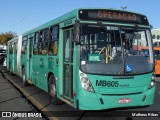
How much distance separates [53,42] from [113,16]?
2568mm

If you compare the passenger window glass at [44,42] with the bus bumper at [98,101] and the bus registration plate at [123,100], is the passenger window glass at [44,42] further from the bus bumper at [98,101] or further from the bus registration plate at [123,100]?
the bus registration plate at [123,100]

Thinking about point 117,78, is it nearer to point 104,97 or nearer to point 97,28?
point 104,97

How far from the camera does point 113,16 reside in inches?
324

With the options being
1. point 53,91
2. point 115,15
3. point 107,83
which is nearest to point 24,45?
point 53,91

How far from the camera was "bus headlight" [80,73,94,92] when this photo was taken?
24.5 ft

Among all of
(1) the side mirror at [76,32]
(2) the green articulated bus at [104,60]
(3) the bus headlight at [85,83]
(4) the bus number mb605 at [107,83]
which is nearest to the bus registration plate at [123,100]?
(2) the green articulated bus at [104,60]

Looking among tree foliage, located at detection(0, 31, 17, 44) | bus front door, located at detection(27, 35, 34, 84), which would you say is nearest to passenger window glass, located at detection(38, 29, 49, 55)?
bus front door, located at detection(27, 35, 34, 84)

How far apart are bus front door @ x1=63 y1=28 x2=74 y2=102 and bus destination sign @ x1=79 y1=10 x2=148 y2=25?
773 millimetres

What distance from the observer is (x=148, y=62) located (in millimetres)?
8227

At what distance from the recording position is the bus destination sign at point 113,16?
795cm

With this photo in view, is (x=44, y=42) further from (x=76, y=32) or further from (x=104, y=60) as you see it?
(x=104, y=60)

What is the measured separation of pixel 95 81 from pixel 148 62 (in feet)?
5.57

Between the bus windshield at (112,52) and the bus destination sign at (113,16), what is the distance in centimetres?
23

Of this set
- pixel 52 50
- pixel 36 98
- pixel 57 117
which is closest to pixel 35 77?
pixel 36 98
